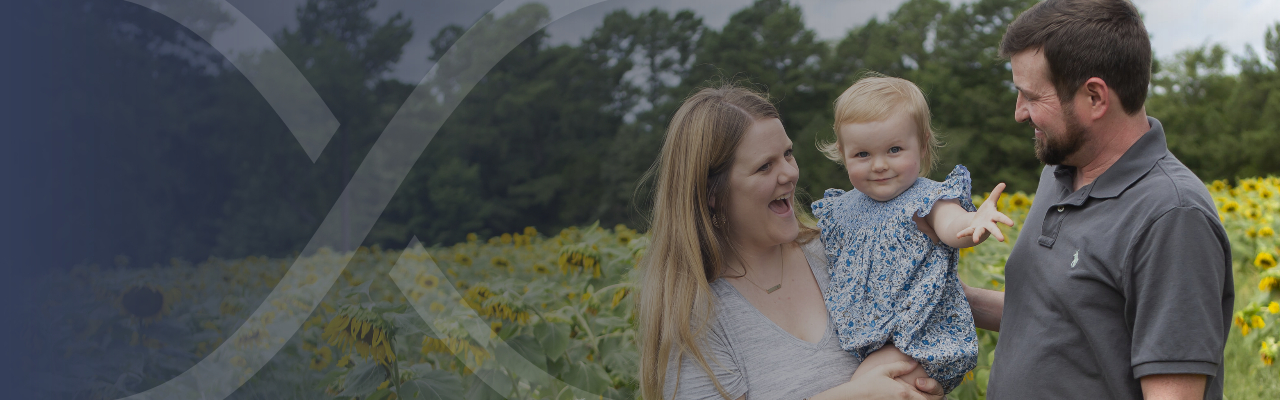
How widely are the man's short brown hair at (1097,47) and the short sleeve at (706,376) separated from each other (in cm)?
88

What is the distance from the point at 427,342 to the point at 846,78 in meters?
11.1

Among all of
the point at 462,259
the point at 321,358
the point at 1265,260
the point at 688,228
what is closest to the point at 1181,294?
the point at 688,228

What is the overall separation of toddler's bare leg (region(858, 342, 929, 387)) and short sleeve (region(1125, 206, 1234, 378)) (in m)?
0.51

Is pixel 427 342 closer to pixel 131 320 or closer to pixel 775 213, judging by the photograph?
pixel 131 320

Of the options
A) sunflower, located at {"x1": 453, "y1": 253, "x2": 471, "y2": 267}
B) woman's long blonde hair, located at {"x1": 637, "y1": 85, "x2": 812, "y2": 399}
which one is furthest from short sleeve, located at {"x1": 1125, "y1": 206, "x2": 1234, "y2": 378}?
sunflower, located at {"x1": 453, "y1": 253, "x2": 471, "y2": 267}

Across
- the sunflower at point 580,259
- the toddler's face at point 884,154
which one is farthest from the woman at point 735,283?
the sunflower at point 580,259

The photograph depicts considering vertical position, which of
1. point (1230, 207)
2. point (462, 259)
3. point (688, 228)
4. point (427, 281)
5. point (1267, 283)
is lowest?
point (1230, 207)

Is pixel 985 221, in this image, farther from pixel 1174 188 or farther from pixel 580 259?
pixel 580 259

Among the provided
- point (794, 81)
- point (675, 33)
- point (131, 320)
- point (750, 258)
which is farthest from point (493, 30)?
point (750, 258)

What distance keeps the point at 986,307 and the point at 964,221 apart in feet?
1.50

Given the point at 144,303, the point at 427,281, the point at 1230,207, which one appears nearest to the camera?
the point at 144,303

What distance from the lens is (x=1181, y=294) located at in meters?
1.29

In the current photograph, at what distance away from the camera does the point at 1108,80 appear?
1.47 metres

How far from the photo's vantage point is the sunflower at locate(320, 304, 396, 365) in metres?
2.20
